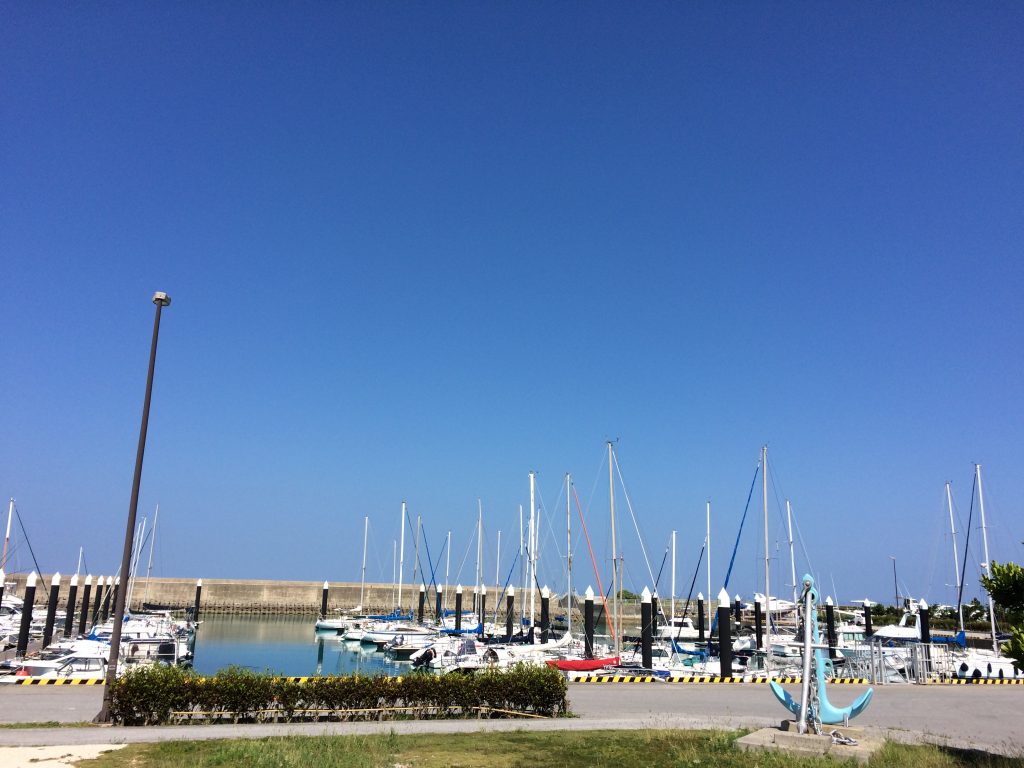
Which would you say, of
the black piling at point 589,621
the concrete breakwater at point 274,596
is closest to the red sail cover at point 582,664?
the black piling at point 589,621

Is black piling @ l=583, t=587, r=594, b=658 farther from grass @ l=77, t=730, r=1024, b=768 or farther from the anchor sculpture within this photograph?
the anchor sculpture

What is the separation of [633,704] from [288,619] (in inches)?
3214

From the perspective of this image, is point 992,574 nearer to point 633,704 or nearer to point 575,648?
point 633,704

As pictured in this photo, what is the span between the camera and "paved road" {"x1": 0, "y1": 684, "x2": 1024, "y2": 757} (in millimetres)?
16016

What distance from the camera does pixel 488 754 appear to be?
555 inches

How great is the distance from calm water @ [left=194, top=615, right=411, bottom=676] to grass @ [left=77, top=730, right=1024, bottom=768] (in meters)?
22.2

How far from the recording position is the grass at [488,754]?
12938 mm

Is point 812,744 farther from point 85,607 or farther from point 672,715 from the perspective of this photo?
point 85,607

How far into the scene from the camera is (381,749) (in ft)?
46.0

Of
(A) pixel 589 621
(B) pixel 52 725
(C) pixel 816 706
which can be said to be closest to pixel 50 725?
(B) pixel 52 725

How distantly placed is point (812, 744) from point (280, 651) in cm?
5155

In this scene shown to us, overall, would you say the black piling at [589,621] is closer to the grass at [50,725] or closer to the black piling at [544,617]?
the black piling at [544,617]

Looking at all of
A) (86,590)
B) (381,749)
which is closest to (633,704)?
(381,749)

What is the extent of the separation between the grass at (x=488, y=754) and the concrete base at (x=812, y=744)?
0.27 m
